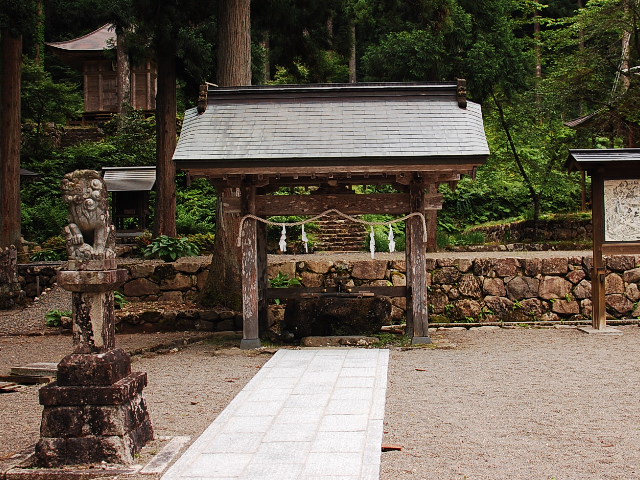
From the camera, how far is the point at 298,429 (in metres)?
6.32

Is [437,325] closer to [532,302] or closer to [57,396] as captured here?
[532,302]

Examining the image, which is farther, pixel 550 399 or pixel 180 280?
pixel 180 280

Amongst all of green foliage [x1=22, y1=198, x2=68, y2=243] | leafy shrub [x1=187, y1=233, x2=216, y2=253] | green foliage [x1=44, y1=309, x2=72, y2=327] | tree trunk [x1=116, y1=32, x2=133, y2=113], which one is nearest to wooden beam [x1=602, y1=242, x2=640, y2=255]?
green foliage [x1=44, y1=309, x2=72, y2=327]

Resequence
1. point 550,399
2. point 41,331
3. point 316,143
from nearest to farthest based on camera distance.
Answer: point 550,399, point 316,143, point 41,331

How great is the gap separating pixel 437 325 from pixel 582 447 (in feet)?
28.7

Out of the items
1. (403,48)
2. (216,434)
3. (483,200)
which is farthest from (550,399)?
(483,200)

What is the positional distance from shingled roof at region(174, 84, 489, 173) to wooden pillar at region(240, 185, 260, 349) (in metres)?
0.98

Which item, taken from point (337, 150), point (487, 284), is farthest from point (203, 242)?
point (337, 150)

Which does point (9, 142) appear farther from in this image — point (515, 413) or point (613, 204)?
point (515, 413)

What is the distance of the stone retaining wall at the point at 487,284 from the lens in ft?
49.9

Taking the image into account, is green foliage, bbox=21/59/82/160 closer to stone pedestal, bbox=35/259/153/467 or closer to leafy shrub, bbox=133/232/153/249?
leafy shrub, bbox=133/232/153/249

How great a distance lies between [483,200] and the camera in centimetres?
2559

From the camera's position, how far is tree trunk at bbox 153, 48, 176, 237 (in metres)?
18.3

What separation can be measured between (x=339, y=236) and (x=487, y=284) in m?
6.14
